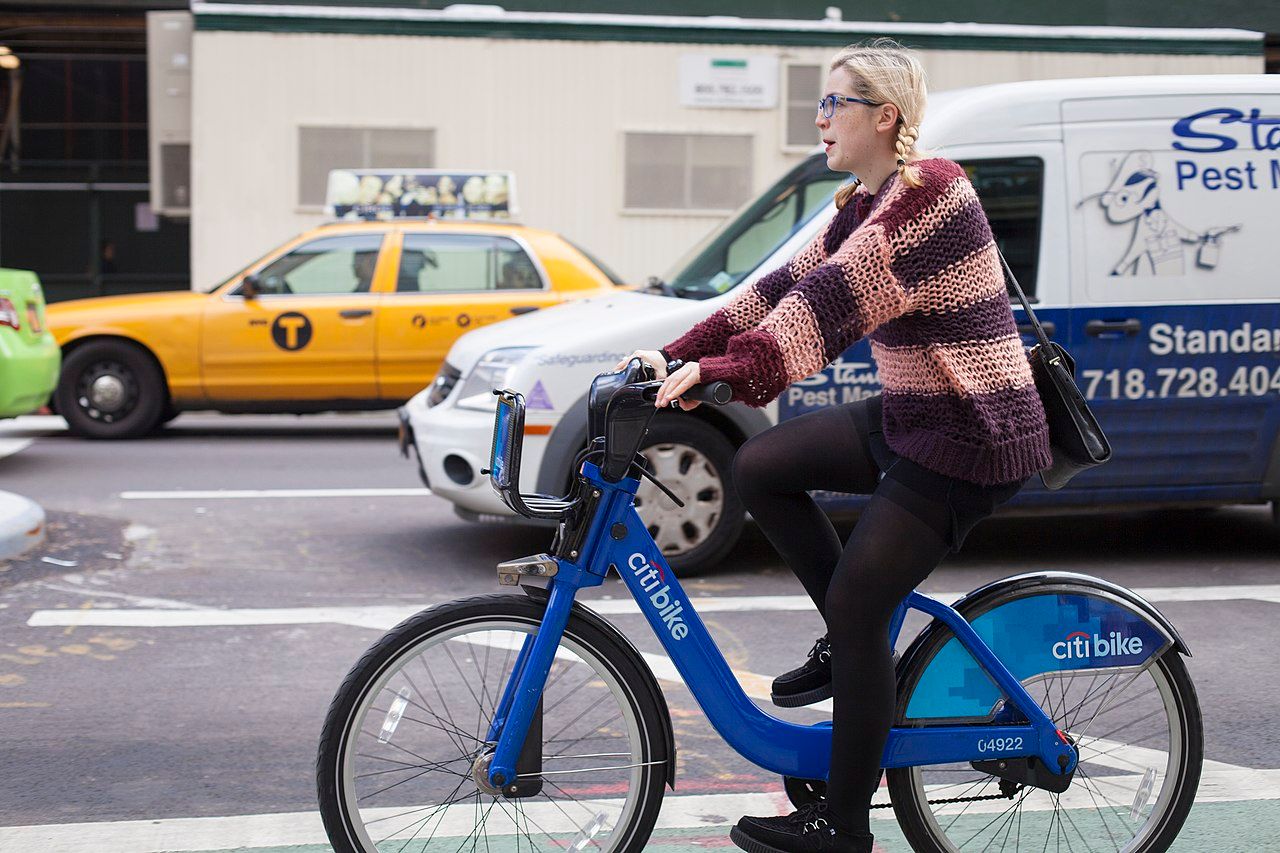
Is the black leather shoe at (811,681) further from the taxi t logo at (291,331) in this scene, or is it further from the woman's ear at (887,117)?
the taxi t logo at (291,331)

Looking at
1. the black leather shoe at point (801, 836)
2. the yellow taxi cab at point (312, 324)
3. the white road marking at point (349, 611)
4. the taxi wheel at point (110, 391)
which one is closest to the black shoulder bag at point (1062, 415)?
the black leather shoe at point (801, 836)

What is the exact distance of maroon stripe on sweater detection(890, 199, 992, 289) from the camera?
2.87 m

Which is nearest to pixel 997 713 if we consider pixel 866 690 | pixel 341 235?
pixel 866 690

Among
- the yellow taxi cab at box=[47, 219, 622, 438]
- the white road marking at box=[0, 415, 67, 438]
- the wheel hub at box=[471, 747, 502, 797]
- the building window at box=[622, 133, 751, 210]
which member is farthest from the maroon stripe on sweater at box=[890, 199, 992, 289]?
the building window at box=[622, 133, 751, 210]

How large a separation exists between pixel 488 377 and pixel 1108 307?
2.66 m

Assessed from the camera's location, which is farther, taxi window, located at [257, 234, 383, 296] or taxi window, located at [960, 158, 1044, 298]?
taxi window, located at [257, 234, 383, 296]

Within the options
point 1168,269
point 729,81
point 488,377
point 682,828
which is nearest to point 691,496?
point 488,377

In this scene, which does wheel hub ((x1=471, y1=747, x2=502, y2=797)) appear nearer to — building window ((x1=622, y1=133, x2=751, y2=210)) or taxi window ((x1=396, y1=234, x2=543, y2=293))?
taxi window ((x1=396, y1=234, x2=543, y2=293))

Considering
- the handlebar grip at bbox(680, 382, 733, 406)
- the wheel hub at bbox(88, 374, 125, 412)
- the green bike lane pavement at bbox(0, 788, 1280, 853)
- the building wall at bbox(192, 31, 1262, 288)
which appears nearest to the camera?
the handlebar grip at bbox(680, 382, 733, 406)

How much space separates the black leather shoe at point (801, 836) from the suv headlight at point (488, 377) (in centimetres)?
367

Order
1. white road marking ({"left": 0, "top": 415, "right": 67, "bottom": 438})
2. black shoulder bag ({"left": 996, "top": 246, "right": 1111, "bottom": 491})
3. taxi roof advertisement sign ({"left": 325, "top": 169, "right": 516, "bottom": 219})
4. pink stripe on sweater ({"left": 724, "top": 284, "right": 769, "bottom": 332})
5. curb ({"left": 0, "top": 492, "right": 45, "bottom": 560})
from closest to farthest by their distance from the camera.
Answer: black shoulder bag ({"left": 996, "top": 246, "right": 1111, "bottom": 491})
pink stripe on sweater ({"left": 724, "top": 284, "right": 769, "bottom": 332})
curb ({"left": 0, "top": 492, "right": 45, "bottom": 560})
white road marking ({"left": 0, "top": 415, "right": 67, "bottom": 438})
taxi roof advertisement sign ({"left": 325, "top": 169, "right": 516, "bottom": 219})

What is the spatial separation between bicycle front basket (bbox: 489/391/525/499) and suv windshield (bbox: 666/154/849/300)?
3.70 meters

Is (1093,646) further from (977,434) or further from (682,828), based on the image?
(682,828)

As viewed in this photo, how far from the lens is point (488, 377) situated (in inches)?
265
